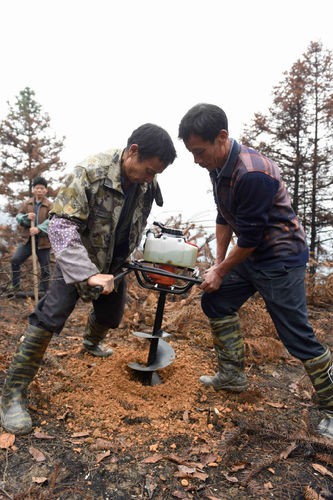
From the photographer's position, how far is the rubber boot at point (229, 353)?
302 centimetres

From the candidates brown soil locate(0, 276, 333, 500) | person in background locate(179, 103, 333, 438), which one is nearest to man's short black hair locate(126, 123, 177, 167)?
person in background locate(179, 103, 333, 438)

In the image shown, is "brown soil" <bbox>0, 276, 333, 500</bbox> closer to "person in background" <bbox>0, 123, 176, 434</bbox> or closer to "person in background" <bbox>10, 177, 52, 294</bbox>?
"person in background" <bbox>0, 123, 176, 434</bbox>

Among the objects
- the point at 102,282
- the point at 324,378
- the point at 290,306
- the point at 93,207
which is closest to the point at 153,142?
the point at 93,207

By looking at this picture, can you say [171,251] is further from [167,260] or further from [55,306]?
[55,306]

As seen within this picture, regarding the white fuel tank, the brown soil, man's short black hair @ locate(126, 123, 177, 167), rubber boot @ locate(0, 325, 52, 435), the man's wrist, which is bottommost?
the brown soil

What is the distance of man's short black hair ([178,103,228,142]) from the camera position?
7.72 ft

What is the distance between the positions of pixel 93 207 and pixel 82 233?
23 centimetres

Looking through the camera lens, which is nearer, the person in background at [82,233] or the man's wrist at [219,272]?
the person in background at [82,233]

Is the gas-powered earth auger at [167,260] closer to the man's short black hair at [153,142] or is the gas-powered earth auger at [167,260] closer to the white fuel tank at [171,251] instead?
the white fuel tank at [171,251]

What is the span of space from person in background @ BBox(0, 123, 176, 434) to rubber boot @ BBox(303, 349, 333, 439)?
1.40 m

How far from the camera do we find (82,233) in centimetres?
266

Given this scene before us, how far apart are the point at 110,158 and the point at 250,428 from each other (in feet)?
6.83

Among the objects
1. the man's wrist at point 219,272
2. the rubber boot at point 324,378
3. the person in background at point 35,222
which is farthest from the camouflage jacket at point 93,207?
the person in background at point 35,222

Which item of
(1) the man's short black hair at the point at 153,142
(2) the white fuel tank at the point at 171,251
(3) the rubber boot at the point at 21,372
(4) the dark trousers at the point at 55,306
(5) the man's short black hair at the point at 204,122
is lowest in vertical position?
(3) the rubber boot at the point at 21,372
